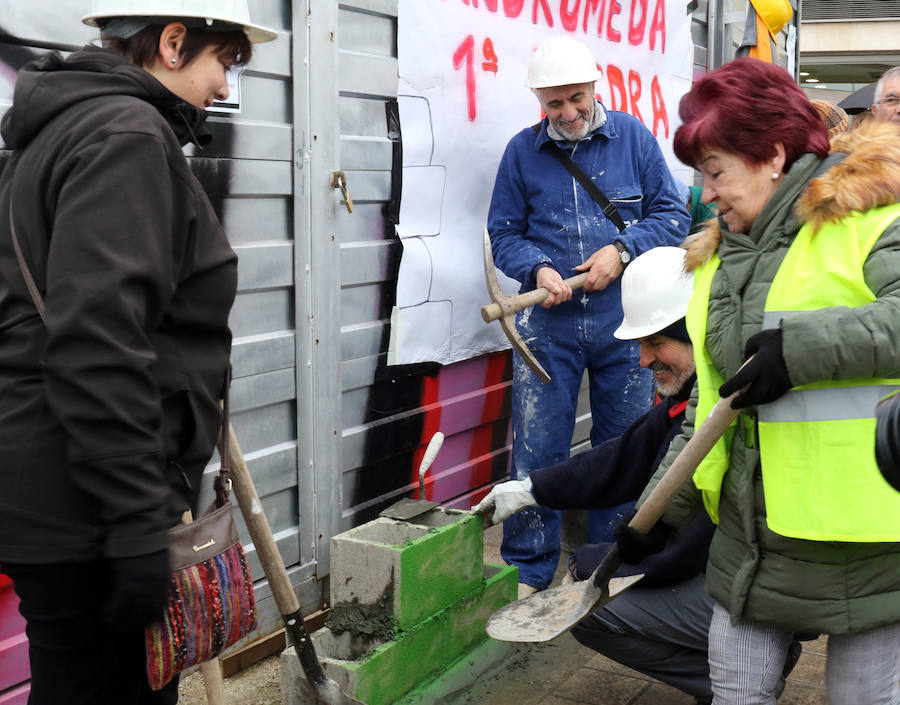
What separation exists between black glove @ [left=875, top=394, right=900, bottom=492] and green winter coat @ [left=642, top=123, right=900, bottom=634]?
1160 millimetres

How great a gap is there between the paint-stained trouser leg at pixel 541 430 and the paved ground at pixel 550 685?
20.8 inches

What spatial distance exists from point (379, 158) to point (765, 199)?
87.8 inches

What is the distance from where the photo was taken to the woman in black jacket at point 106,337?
1728 millimetres

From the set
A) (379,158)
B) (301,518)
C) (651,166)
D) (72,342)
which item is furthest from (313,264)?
(72,342)

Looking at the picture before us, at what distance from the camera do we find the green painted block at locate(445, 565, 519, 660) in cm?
366

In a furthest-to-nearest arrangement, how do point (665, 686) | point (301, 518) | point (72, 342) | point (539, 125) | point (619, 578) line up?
1. point (539, 125)
2. point (301, 518)
3. point (665, 686)
4. point (619, 578)
5. point (72, 342)

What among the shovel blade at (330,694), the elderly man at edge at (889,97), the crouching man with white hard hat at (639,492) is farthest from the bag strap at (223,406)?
the elderly man at edge at (889,97)

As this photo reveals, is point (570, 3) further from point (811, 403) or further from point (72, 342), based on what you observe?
point (72, 342)

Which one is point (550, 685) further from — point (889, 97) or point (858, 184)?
point (889, 97)

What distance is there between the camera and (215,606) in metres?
2.03

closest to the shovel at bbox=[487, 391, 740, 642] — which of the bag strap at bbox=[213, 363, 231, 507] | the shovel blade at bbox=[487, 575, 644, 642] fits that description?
the shovel blade at bbox=[487, 575, 644, 642]

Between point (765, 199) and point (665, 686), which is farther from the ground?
point (765, 199)

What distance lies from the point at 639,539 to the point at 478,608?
1174mm

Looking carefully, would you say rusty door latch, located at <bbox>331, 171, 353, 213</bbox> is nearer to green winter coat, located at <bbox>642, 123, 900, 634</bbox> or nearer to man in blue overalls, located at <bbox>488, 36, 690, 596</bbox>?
man in blue overalls, located at <bbox>488, 36, 690, 596</bbox>
